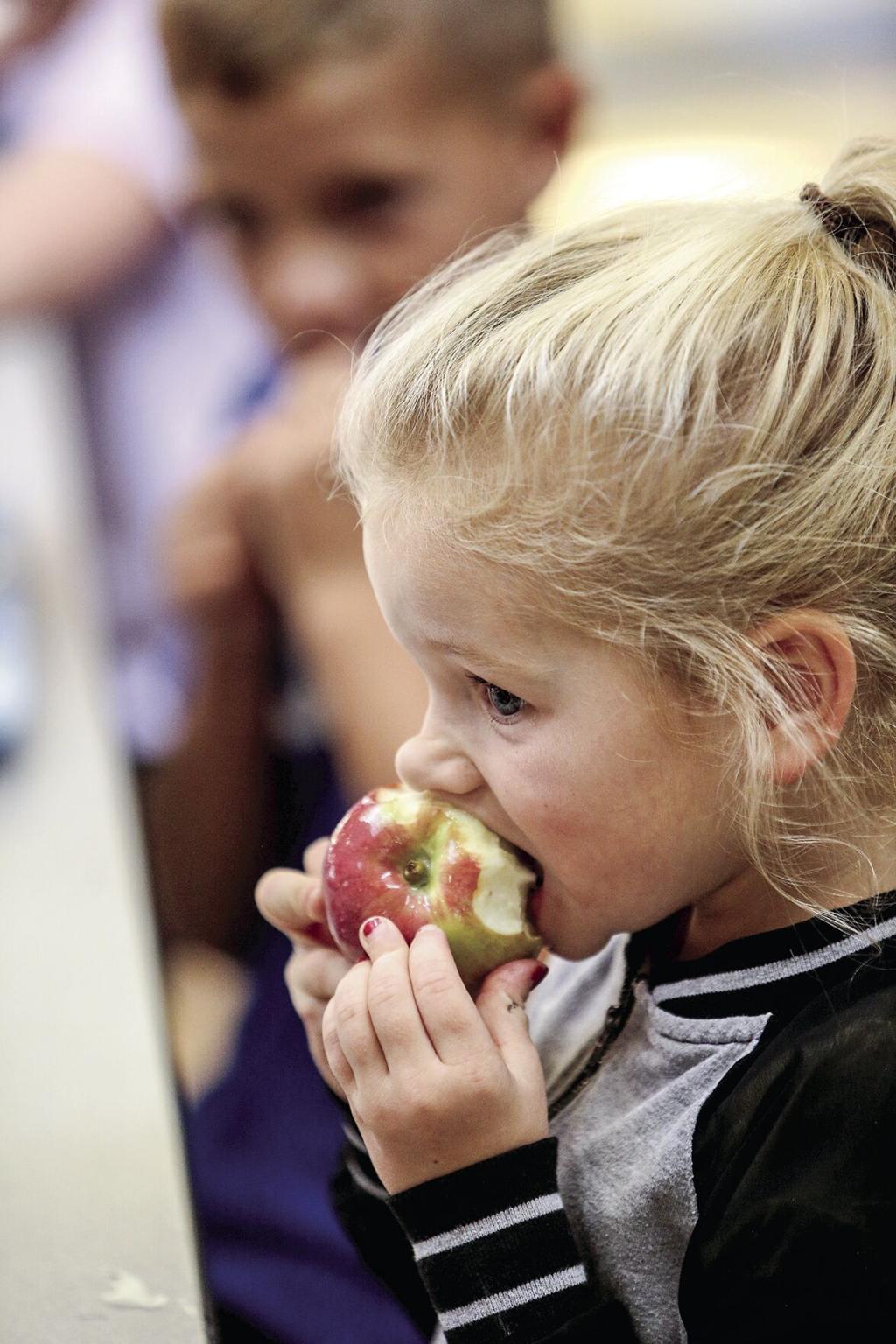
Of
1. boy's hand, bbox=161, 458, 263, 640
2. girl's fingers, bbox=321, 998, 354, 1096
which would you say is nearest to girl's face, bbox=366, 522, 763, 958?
girl's fingers, bbox=321, 998, 354, 1096

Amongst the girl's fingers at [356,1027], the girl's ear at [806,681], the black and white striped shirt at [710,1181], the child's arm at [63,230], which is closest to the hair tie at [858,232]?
the girl's ear at [806,681]

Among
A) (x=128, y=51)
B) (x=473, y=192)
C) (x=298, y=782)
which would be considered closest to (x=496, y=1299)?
(x=298, y=782)

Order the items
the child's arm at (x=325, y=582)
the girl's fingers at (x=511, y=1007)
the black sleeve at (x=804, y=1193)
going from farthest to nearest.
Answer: the child's arm at (x=325, y=582), the girl's fingers at (x=511, y=1007), the black sleeve at (x=804, y=1193)

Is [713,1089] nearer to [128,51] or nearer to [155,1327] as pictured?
[155,1327]

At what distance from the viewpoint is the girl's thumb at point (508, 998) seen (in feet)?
1.92

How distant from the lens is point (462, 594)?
0.57m

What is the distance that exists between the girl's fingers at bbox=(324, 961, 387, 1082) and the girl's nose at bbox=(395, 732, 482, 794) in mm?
93

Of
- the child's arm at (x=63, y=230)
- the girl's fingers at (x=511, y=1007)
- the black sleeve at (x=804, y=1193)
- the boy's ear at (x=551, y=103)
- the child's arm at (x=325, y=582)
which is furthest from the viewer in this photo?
the child's arm at (x=63, y=230)

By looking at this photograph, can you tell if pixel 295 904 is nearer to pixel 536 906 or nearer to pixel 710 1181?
pixel 536 906

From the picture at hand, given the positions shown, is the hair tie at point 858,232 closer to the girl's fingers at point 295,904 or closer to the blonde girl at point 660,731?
the blonde girl at point 660,731

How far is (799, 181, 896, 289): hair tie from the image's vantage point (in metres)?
0.58

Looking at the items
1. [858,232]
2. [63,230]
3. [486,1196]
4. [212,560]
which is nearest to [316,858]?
[486,1196]

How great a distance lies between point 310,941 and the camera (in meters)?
0.72

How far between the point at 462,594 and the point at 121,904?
0.55m
